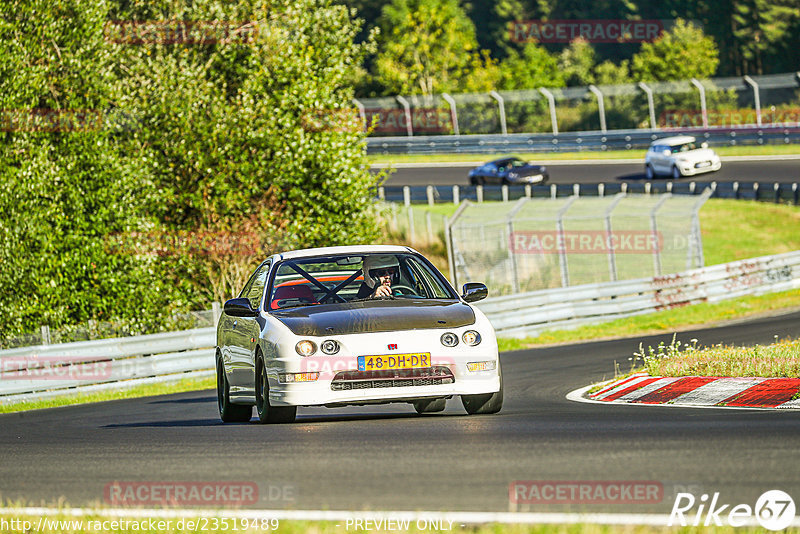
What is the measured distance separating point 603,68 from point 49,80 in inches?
2627

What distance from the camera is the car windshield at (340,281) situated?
33.8ft

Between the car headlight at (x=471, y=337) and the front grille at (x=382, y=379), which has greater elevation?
the car headlight at (x=471, y=337)

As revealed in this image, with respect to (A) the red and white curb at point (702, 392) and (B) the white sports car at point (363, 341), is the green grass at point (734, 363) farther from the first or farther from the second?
(B) the white sports car at point (363, 341)

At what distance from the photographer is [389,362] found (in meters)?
9.15

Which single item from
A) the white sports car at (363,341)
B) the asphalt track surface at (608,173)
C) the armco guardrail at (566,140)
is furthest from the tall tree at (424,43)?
the white sports car at (363,341)

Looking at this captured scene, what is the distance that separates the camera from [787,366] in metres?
11.3

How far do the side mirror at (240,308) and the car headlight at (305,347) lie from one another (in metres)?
1.16

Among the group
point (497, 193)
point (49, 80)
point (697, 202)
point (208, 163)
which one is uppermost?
point (49, 80)

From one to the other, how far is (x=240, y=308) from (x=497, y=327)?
1367cm

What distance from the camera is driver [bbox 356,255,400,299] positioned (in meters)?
10.5

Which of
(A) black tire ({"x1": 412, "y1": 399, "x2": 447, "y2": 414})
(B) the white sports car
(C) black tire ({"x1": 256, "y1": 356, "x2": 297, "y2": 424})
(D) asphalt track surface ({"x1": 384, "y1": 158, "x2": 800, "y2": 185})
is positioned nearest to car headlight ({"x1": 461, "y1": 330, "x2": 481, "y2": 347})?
(B) the white sports car

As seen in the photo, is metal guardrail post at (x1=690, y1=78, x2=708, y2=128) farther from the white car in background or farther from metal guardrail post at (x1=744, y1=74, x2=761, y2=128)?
the white car in background

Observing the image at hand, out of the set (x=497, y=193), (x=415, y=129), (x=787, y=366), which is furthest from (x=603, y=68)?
(x=787, y=366)

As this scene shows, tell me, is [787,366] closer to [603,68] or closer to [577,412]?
[577,412]
